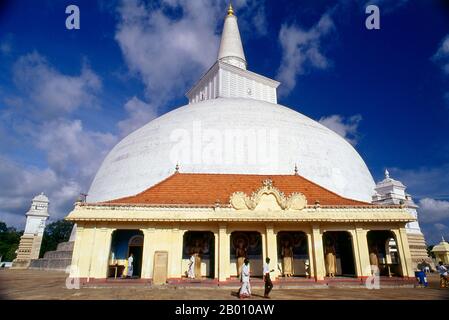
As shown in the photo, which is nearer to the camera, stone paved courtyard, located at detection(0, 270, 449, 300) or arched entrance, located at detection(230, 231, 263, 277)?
stone paved courtyard, located at detection(0, 270, 449, 300)

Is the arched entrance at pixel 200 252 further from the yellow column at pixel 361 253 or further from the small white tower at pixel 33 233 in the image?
the small white tower at pixel 33 233

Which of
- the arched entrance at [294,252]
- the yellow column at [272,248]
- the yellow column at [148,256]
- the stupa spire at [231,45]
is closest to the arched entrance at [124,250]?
the yellow column at [148,256]

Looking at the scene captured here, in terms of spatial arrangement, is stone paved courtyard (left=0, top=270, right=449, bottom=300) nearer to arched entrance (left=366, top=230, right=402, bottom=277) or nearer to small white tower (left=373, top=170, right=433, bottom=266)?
arched entrance (left=366, top=230, right=402, bottom=277)

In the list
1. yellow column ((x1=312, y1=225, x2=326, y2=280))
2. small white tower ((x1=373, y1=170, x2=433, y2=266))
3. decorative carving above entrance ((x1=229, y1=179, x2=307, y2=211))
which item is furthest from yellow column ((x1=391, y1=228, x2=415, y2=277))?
small white tower ((x1=373, y1=170, x2=433, y2=266))

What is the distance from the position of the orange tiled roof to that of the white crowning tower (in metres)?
16.1

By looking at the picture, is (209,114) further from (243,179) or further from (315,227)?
(315,227)

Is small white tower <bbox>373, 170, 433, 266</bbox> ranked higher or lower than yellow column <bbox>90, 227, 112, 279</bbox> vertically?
higher

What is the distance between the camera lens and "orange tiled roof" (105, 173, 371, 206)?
1758 centimetres

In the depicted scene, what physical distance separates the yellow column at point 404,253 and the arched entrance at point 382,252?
0.72m

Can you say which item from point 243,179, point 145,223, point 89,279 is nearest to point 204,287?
point 145,223

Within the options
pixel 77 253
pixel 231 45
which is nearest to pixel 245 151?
pixel 77 253

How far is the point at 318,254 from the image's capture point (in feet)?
51.9

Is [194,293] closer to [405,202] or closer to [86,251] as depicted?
[86,251]
